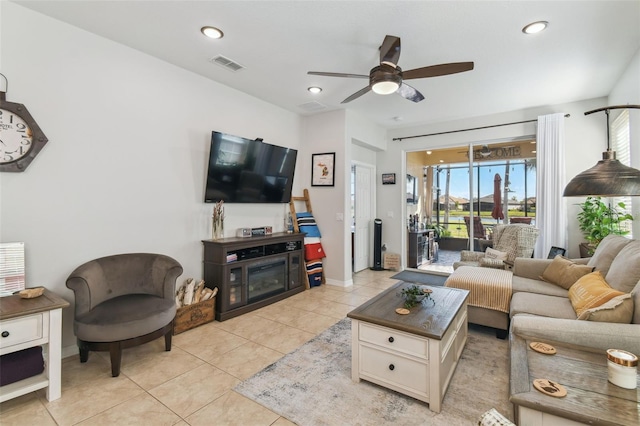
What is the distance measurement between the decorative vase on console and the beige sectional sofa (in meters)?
3.19

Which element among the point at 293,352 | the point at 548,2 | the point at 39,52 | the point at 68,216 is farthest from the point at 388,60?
the point at 68,216

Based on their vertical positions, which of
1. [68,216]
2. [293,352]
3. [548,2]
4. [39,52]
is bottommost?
[293,352]

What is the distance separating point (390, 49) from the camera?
2574 millimetres

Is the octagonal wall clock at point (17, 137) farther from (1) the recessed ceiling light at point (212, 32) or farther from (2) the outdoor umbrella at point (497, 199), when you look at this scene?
(2) the outdoor umbrella at point (497, 199)

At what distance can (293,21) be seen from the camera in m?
2.56

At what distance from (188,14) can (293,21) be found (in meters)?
0.88

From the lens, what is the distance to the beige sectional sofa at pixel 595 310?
169cm

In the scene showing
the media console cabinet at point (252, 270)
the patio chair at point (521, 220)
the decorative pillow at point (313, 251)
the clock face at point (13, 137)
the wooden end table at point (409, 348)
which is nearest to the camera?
the wooden end table at point (409, 348)

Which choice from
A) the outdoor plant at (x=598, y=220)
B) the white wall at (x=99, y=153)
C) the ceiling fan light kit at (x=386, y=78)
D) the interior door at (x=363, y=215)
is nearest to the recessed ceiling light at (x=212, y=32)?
the white wall at (x=99, y=153)

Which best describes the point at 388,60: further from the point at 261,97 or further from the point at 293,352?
the point at 293,352

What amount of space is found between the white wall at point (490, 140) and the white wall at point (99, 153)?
3.69m

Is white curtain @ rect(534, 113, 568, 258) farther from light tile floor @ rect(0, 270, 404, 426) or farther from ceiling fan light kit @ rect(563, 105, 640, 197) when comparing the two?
light tile floor @ rect(0, 270, 404, 426)

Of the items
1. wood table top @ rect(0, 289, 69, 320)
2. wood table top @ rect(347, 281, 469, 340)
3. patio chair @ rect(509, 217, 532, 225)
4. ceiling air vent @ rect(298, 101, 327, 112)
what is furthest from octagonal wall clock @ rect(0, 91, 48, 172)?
patio chair @ rect(509, 217, 532, 225)

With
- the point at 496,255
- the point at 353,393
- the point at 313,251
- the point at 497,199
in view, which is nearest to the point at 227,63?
the point at 313,251
